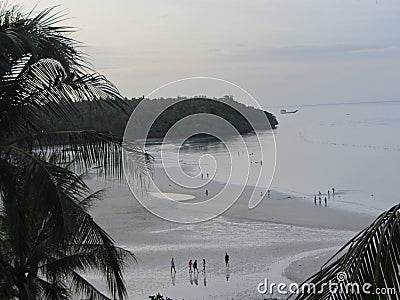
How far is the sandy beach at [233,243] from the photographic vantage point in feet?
57.5

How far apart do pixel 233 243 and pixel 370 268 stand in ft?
→ 69.1

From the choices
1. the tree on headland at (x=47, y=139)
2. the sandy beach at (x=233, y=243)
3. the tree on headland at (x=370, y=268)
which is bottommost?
the sandy beach at (x=233, y=243)

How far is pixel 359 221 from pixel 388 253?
2494 centimetres

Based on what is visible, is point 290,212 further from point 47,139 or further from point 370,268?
point 370,268

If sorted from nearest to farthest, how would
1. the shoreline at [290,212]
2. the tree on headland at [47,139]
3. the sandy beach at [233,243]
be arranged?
the tree on headland at [47,139]
the sandy beach at [233,243]
the shoreline at [290,212]

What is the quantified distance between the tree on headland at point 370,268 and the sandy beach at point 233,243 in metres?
14.0

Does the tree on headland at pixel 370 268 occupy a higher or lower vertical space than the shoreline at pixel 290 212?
higher

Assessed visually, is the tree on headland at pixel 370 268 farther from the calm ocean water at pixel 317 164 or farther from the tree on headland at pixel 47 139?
the calm ocean water at pixel 317 164

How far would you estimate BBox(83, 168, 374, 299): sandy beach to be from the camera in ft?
57.5

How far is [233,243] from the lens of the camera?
2275cm

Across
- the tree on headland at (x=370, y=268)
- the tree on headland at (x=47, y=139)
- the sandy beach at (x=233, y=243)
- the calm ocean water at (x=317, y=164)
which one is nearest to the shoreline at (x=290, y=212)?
the sandy beach at (x=233, y=243)

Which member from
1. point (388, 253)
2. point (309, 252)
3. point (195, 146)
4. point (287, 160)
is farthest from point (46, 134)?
point (195, 146)

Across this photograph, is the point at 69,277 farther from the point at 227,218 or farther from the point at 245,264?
the point at 227,218

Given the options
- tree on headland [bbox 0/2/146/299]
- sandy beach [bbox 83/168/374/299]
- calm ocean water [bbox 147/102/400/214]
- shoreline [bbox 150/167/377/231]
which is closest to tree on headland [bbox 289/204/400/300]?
tree on headland [bbox 0/2/146/299]
